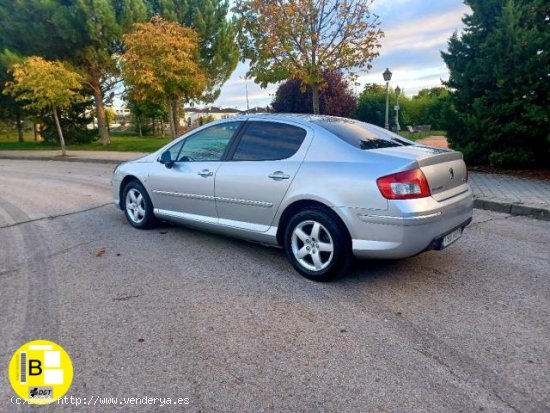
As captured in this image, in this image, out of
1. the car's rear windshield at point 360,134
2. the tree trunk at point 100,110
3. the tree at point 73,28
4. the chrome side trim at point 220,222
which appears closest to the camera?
the car's rear windshield at point 360,134

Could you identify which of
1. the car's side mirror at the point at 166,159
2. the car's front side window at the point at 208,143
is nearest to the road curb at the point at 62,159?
the car's side mirror at the point at 166,159

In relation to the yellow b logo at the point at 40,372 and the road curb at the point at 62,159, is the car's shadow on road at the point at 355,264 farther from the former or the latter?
the road curb at the point at 62,159

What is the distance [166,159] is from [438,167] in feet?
10.6

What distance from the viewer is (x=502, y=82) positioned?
8727 mm

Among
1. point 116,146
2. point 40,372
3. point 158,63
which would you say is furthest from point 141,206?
point 116,146

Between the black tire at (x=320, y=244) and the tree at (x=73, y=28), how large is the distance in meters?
22.2

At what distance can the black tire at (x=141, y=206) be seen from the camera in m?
5.40

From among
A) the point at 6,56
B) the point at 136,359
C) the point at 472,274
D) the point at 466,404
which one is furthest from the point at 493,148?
the point at 6,56

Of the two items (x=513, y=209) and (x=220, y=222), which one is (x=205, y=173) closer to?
(x=220, y=222)

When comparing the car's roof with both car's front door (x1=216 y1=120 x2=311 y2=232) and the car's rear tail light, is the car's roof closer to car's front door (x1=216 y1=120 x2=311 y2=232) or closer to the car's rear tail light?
car's front door (x1=216 y1=120 x2=311 y2=232)

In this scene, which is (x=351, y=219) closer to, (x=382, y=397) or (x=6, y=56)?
(x=382, y=397)

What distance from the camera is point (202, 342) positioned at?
108 inches

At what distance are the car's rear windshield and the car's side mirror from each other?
199 centimetres

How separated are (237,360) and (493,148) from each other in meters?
9.23
